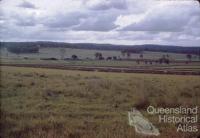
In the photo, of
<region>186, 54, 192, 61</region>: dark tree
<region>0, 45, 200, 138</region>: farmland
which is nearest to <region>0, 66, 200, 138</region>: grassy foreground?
<region>0, 45, 200, 138</region>: farmland

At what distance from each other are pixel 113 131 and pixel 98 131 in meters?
0.17

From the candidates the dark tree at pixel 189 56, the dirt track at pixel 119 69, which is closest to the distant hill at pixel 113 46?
the dark tree at pixel 189 56

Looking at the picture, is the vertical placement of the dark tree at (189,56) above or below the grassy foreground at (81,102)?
above

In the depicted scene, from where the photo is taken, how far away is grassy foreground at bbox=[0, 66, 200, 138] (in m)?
5.65

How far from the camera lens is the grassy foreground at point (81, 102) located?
5.65 m

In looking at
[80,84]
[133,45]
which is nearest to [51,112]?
[80,84]

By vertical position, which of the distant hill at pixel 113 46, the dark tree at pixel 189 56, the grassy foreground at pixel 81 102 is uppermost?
the distant hill at pixel 113 46

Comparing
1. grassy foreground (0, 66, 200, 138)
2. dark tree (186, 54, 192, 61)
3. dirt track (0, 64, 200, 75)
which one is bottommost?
grassy foreground (0, 66, 200, 138)

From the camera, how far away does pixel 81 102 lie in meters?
5.74

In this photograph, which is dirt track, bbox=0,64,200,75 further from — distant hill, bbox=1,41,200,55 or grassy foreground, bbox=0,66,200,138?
distant hill, bbox=1,41,200,55

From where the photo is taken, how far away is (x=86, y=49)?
5770 millimetres

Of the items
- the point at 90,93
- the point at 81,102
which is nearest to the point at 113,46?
the point at 90,93

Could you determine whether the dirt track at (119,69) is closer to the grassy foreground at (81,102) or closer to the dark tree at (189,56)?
the grassy foreground at (81,102)

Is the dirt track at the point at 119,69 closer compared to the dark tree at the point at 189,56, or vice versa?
the dark tree at the point at 189,56
